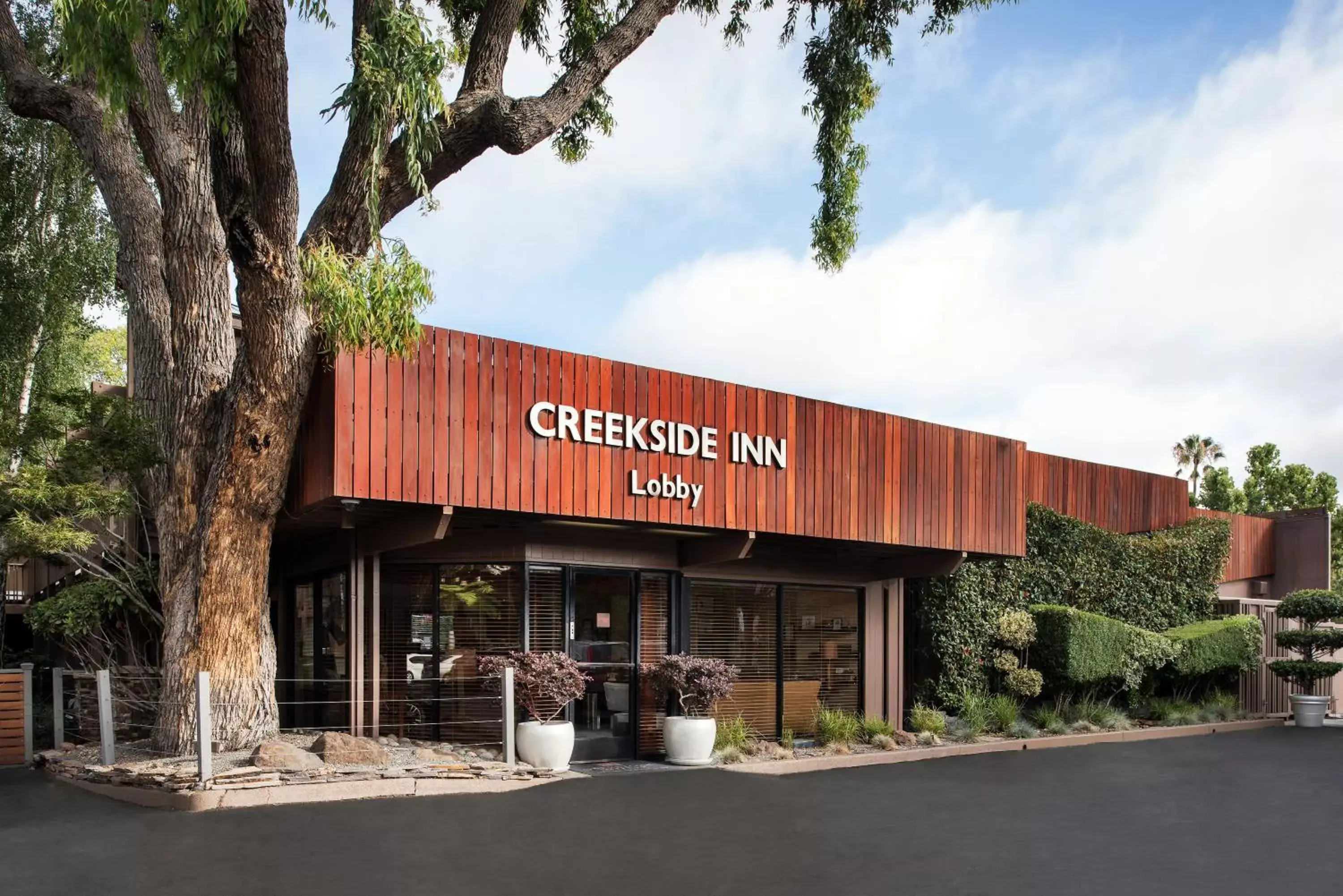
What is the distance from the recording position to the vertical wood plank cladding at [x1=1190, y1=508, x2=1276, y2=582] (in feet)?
80.7

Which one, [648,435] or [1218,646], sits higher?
[648,435]

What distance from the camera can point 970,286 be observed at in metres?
16.8

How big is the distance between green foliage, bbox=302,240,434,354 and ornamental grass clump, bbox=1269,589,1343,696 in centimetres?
1699

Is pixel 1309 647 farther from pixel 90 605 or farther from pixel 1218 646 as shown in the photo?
pixel 90 605

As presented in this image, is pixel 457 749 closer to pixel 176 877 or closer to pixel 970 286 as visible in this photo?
pixel 176 877

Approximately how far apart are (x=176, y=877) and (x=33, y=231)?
17.4 m

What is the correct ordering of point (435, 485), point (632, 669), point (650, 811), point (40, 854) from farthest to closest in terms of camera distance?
point (632, 669) < point (435, 485) < point (650, 811) < point (40, 854)

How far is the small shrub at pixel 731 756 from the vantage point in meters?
12.6

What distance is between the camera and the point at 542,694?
11.3 m

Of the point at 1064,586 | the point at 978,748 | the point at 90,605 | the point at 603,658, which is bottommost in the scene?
the point at 978,748

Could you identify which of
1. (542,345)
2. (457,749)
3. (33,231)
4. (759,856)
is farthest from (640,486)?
(33,231)

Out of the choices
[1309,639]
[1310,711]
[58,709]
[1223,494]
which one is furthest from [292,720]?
[1223,494]

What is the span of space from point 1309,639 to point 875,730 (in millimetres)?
10138

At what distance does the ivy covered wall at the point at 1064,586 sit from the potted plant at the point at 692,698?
204 inches
